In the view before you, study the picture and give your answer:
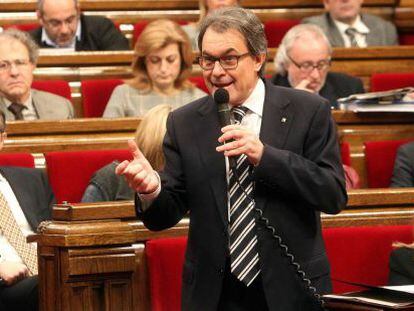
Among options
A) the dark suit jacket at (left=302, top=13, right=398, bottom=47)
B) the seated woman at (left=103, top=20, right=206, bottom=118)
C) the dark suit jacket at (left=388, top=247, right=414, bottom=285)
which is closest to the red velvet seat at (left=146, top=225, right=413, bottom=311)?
the dark suit jacket at (left=388, top=247, right=414, bottom=285)

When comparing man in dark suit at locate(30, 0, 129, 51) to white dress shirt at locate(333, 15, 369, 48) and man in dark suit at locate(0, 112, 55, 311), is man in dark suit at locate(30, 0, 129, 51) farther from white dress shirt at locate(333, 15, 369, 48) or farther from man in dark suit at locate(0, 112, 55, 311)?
man in dark suit at locate(0, 112, 55, 311)

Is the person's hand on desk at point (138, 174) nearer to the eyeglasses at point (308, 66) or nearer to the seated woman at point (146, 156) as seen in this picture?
the seated woman at point (146, 156)

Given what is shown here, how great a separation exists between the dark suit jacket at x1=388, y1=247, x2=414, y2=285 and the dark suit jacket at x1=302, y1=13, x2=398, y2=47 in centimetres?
219

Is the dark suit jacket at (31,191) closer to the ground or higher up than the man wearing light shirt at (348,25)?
closer to the ground

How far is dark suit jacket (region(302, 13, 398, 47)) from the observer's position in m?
4.09

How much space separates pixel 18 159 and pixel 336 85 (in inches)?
50.6

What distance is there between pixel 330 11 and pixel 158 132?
1.92 metres

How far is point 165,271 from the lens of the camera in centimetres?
197

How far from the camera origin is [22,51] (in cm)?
315

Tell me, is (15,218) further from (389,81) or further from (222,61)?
(389,81)

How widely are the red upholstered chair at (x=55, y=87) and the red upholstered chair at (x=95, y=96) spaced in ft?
0.17

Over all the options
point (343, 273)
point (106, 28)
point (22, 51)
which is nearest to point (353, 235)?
point (343, 273)

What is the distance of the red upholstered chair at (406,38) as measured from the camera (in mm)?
4355

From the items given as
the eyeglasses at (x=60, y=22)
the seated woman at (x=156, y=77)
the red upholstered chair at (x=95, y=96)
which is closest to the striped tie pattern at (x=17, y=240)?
the seated woman at (x=156, y=77)
